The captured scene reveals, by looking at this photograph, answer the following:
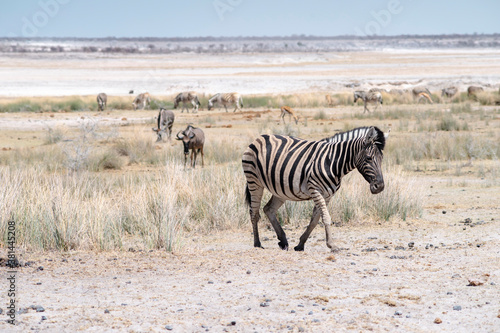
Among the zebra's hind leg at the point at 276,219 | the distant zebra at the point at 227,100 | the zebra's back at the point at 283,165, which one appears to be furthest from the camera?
the distant zebra at the point at 227,100

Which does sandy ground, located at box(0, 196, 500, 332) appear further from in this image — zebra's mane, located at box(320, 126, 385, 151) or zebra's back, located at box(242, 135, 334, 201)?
zebra's mane, located at box(320, 126, 385, 151)

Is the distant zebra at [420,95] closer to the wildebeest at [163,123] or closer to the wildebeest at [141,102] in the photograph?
the wildebeest at [141,102]

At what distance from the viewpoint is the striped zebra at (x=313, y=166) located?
7.75m

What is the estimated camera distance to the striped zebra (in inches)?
305

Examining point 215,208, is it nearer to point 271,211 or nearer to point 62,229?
point 271,211

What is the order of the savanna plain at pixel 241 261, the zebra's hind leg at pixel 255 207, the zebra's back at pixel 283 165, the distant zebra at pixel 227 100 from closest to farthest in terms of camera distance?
the savanna plain at pixel 241 261, the zebra's back at pixel 283 165, the zebra's hind leg at pixel 255 207, the distant zebra at pixel 227 100

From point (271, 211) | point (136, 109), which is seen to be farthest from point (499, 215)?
point (136, 109)

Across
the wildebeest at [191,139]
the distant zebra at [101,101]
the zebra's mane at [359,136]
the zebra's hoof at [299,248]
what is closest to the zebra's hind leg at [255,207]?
the zebra's hoof at [299,248]

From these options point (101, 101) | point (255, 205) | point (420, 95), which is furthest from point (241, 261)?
point (420, 95)

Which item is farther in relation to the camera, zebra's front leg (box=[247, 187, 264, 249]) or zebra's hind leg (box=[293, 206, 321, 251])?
zebra's front leg (box=[247, 187, 264, 249])

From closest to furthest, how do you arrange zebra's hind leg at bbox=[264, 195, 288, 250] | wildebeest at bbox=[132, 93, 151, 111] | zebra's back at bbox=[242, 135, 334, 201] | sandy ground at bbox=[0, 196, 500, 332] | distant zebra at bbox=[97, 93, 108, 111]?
sandy ground at bbox=[0, 196, 500, 332] → zebra's back at bbox=[242, 135, 334, 201] → zebra's hind leg at bbox=[264, 195, 288, 250] → distant zebra at bbox=[97, 93, 108, 111] → wildebeest at bbox=[132, 93, 151, 111]

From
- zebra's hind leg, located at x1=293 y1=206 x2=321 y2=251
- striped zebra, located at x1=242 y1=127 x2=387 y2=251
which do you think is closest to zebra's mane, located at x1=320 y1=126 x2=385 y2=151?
striped zebra, located at x1=242 y1=127 x2=387 y2=251

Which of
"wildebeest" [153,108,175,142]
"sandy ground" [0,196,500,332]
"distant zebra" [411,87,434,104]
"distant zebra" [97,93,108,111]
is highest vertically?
"distant zebra" [411,87,434,104]

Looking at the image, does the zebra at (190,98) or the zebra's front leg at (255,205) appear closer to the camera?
the zebra's front leg at (255,205)
